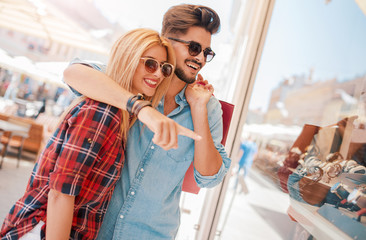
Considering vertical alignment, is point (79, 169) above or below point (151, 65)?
below

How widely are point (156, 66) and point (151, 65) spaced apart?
22mm

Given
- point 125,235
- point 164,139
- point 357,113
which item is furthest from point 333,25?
point 125,235

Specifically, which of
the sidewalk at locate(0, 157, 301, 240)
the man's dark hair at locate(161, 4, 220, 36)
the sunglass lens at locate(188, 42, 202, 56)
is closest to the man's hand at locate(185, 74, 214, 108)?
the sunglass lens at locate(188, 42, 202, 56)

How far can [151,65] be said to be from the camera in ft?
3.67

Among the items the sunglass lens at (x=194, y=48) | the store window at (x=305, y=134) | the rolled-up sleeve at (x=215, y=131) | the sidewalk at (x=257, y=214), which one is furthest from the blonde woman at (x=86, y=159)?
the sidewalk at (x=257, y=214)

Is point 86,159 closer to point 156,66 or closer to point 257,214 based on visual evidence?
point 156,66

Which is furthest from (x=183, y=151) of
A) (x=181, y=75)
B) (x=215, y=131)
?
(x=181, y=75)

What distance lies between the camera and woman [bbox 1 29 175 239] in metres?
0.90

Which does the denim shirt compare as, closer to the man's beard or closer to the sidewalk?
the man's beard

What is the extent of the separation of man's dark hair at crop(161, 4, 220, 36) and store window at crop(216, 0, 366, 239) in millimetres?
709

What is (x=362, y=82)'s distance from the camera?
1232 millimetres

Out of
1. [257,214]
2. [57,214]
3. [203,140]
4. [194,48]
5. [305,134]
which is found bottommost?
[257,214]

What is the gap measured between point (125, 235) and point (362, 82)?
1.23 m

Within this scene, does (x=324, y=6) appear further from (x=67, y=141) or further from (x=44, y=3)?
(x=44, y=3)
